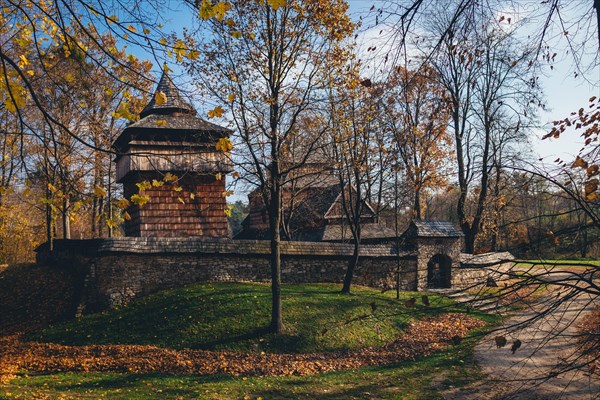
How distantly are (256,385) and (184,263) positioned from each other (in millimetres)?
9717

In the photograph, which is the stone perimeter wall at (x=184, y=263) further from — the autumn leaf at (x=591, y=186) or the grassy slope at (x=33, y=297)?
the autumn leaf at (x=591, y=186)

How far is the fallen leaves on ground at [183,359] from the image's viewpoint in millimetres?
12070

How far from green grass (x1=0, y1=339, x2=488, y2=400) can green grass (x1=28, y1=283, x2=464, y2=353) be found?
6.91 ft

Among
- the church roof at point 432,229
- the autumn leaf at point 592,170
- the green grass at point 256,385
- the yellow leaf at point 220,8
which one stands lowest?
the green grass at point 256,385

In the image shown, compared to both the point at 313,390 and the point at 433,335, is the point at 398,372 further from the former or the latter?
the point at 433,335

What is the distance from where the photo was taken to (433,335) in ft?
52.6

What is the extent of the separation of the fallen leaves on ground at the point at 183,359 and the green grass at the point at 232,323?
554mm

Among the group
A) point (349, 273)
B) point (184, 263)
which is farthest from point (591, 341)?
point (184, 263)

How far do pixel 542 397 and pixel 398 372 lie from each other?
3.38 meters

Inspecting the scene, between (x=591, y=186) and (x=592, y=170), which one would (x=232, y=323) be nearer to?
(x=592, y=170)

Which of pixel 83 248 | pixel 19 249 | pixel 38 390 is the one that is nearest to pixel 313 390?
pixel 38 390

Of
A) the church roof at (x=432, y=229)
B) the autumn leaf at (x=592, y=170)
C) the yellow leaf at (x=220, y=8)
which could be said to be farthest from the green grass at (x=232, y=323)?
the yellow leaf at (x=220, y=8)

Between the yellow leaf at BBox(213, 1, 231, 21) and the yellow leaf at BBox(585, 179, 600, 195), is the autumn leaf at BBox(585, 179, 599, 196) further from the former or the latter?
the yellow leaf at BBox(213, 1, 231, 21)

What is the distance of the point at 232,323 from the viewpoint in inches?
594
